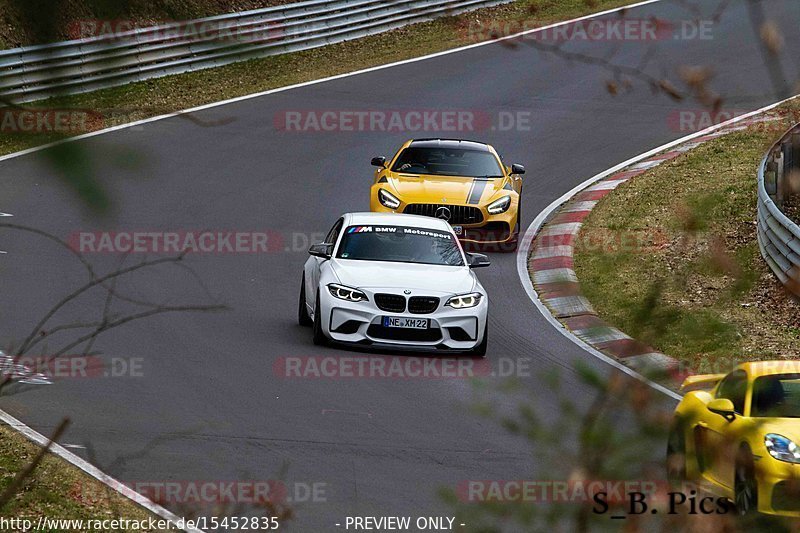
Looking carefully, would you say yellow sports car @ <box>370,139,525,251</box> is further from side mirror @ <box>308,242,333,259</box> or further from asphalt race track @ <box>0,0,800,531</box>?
side mirror @ <box>308,242,333,259</box>

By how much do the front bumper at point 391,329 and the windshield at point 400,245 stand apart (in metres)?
0.99

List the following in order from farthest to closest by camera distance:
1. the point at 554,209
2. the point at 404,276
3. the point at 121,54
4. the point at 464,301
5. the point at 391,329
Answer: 1. the point at 554,209
2. the point at 404,276
3. the point at 464,301
4. the point at 391,329
5. the point at 121,54

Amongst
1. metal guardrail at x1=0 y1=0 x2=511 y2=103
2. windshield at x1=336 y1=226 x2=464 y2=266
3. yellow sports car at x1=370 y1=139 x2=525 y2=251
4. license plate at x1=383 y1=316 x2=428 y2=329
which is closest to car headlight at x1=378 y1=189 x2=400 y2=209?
yellow sports car at x1=370 y1=139 x2=525 y2=251

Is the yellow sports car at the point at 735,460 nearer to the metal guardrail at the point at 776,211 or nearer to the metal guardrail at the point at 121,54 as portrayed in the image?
the metal guardrail at the point at 121,54

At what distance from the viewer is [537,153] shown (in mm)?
24219

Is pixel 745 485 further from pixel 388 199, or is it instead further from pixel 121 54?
pixel 388 199

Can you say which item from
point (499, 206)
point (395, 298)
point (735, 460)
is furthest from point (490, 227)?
point (735, 460)

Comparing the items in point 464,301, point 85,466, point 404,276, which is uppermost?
point 404,276

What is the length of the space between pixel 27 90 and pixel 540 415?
4.05ft

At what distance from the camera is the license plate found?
1291 centimetres

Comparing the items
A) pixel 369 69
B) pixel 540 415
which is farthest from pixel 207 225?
pixel 540 415

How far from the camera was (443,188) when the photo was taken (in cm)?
1781

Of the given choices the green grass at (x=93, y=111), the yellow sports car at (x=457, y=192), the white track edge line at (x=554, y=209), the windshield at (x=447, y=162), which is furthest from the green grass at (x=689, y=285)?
the windshield at (x=447, y=162)

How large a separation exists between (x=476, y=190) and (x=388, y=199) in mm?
1287
